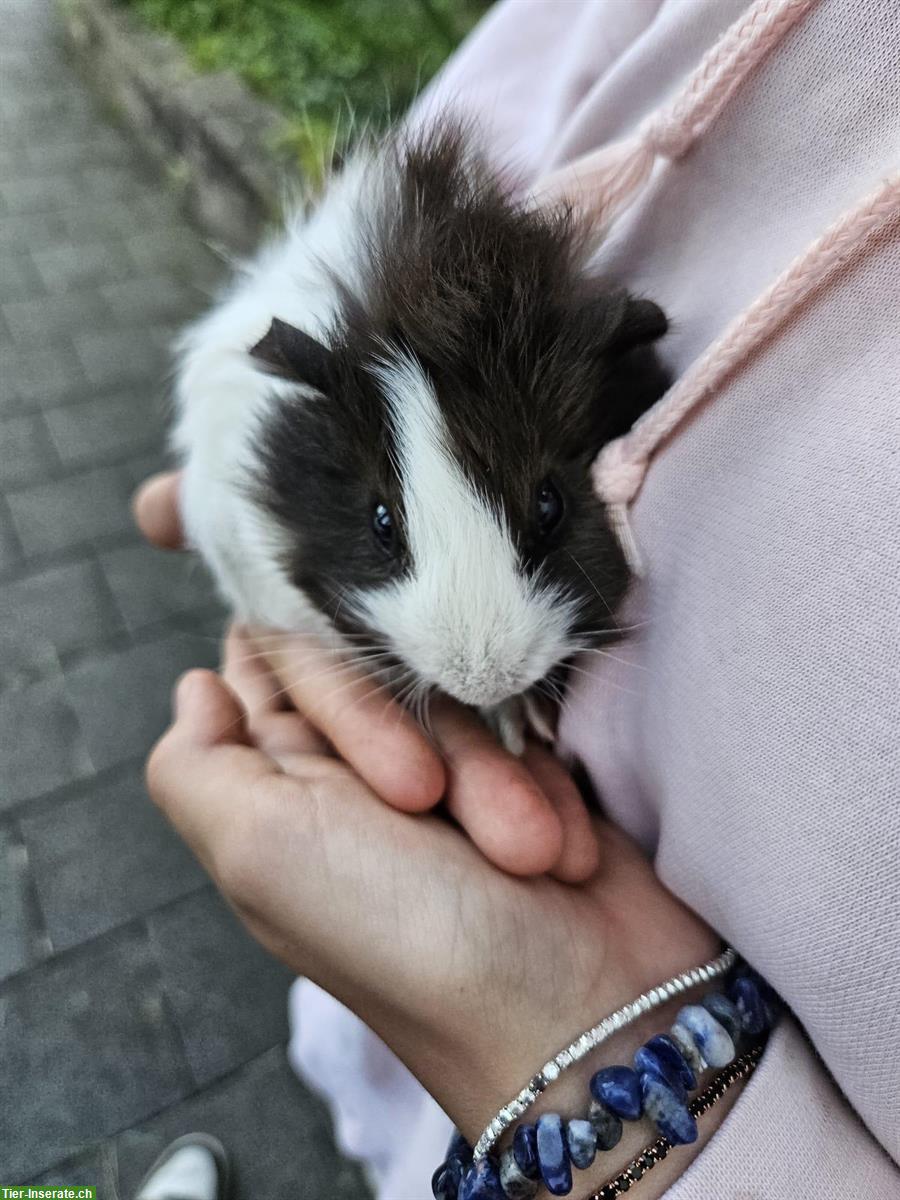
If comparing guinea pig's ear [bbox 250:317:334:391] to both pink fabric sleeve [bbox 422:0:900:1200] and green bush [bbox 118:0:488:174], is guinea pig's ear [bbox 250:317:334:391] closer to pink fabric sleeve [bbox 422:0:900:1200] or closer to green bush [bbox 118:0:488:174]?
pink fabric sleeve [bbox 422:0:900:1200]

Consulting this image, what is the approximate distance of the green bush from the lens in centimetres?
309

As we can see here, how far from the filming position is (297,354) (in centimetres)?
98

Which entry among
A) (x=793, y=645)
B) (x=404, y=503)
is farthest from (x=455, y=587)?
(x=793, y=645)

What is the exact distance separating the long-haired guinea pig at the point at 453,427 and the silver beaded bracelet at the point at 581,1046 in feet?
1.04

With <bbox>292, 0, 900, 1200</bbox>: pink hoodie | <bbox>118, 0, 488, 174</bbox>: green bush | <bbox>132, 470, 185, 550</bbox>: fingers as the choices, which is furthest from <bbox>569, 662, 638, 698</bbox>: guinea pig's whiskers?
<bbox>118, 0, 488, 174</bbox>: green bush

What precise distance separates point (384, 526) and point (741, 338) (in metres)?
0.42

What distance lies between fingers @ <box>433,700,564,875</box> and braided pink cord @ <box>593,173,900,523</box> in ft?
0.89

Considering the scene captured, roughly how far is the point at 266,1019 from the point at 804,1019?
1468 mm

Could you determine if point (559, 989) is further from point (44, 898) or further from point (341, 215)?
point (44, 898)

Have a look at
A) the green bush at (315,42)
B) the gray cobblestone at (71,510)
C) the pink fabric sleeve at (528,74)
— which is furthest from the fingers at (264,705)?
the green bush at (315,42)

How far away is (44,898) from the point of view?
77.7 inches

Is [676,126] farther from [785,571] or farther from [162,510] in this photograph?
[162,510]

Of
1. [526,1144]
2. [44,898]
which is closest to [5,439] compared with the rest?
[44,898]

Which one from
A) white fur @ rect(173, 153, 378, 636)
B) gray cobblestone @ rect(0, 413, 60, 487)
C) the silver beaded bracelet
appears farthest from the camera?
gray cobblestone @ rect(0, 413, 60, 487)
